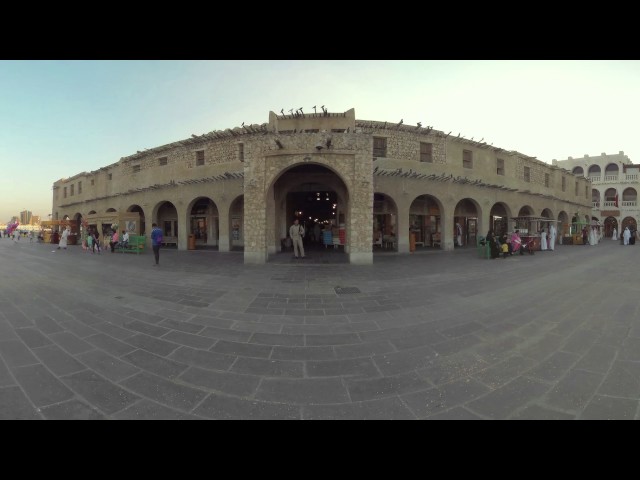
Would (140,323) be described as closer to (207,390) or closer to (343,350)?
(207,390)

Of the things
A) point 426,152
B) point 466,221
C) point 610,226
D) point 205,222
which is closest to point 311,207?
point 205,222

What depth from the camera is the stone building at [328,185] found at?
1159 cm

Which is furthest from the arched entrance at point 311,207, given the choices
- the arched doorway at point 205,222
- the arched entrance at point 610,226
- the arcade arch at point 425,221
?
the arched entrance at point 610,226

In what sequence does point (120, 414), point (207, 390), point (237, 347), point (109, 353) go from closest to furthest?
point (120, 414), point (207, 390), point (109, 353), point (237, 347)

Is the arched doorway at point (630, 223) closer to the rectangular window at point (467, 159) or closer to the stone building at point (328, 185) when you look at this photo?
the stone building at point (328, 185)

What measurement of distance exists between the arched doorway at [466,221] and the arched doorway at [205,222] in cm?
1766

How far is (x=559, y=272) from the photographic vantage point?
8.62m

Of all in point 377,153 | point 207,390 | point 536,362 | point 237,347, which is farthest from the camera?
point 377,153

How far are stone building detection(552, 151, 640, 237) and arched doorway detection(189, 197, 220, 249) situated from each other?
44.1 m

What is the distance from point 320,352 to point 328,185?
1288cm

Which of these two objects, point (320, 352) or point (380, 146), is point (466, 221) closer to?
point (380, 146)

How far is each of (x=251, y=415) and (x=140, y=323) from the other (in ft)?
10.00

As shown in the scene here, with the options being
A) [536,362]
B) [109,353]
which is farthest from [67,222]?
[536,362]

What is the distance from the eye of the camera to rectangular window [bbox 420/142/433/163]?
1658cm
